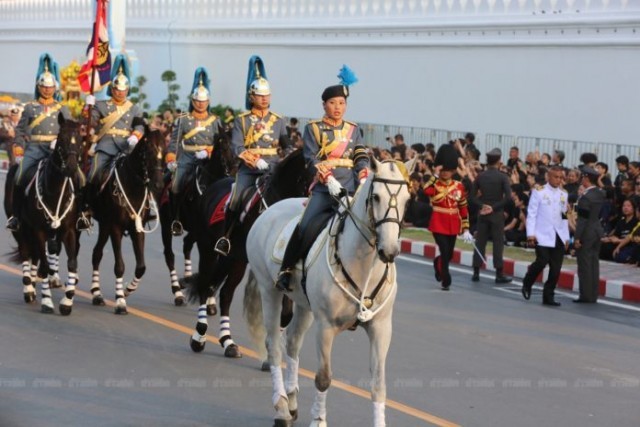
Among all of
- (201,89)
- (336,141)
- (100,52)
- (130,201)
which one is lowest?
(130,201)

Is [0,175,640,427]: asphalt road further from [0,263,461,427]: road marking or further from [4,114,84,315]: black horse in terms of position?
[4,114,84,315]: black horse

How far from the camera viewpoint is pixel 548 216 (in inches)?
717

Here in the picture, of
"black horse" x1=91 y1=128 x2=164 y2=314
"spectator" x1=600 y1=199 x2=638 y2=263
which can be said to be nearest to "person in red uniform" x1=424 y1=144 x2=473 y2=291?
"spectator" x1=600 y1=199 x2=638 y2=263

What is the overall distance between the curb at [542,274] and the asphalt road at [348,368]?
111 centimetres

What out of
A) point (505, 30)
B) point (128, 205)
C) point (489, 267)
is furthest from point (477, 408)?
point (505, 30)

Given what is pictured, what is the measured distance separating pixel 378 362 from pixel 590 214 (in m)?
9.24

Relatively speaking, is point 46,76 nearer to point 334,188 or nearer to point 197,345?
point 197,345

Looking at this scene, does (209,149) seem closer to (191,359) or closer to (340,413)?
(191,359)

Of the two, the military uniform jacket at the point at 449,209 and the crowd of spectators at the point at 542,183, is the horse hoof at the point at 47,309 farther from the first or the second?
the military uniform jacket at the point at 449,209

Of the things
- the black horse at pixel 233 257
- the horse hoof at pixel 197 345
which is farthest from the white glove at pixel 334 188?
the horse hoof at pixel 197 345

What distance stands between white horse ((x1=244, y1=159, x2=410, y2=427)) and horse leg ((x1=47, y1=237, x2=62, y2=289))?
6061mm

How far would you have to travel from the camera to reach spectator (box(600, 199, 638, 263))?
20766mm

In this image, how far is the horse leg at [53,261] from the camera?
1653 cm

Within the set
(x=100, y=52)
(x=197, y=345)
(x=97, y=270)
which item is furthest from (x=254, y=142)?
(x=100, y=52)
